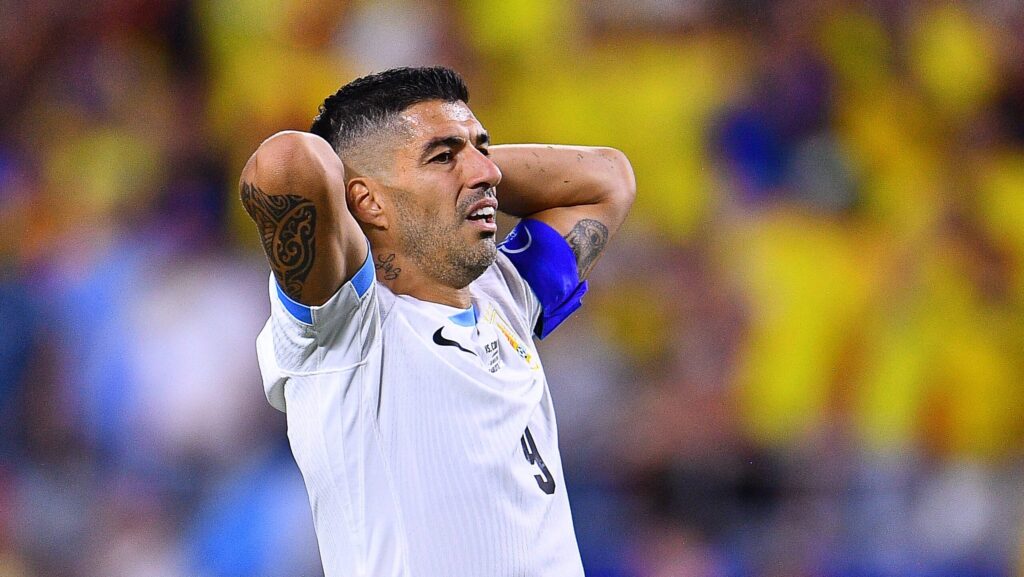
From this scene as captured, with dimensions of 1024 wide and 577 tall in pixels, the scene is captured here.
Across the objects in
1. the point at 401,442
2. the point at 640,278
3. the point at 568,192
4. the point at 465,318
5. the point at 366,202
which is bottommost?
the point at 640,278

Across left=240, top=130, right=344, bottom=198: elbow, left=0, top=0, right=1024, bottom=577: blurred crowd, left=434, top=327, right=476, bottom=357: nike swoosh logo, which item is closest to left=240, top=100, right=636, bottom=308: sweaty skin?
left=240, top=130, right=344, bottom=198: elbow

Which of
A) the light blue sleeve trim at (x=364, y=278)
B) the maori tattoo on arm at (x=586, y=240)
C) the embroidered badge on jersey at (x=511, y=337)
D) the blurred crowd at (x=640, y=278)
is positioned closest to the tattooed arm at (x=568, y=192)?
the maori tattoo on arm at (x=586, y=240)

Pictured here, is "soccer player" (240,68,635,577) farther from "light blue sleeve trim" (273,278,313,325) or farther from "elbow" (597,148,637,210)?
"elbow" (597,148,637,210)

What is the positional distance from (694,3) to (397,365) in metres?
2.78

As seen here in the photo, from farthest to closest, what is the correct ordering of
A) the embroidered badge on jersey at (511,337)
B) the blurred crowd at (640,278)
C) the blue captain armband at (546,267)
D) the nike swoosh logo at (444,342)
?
the blurred crowd at (640,278) < the blue captain armband at (546,267) < the embroidered badge on jersey at (511,337) < the nike swoosh logo at (444,342)

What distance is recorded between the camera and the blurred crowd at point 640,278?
11.9 ft

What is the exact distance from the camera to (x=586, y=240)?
2.54 meters

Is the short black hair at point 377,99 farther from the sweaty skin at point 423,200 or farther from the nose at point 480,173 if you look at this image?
the nose at point 480,173

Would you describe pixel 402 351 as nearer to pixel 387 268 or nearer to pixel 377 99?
pixel 387 268

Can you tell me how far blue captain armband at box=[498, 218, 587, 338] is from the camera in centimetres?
245

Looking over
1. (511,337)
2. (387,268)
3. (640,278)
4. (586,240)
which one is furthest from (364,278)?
(640,278)

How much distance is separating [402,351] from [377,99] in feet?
1.72

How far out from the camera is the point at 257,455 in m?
3.63

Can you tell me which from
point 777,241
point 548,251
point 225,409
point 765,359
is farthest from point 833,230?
point 225,409
